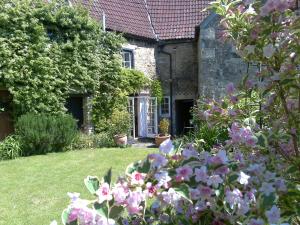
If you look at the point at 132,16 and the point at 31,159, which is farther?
the point at 132,16

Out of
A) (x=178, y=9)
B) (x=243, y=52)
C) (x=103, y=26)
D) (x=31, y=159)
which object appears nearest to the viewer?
(x=243, y=52)

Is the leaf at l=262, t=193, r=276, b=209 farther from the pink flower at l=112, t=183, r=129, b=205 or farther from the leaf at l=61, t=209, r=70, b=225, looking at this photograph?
the leaf at l=61, t=209, r=70, b=225

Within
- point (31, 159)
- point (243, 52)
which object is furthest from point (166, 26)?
point (243, 52)

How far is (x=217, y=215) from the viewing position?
178 centimetres

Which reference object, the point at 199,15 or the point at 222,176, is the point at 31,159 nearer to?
the point at 222,176

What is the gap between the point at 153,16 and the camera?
775 inches

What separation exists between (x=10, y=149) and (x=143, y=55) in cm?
835

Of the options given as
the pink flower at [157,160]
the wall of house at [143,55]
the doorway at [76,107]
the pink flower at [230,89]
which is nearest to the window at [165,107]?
the wall of house at [143,55]

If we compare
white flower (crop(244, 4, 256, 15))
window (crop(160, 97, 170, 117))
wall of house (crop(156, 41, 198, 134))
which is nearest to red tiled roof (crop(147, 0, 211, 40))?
wall of house (crop(156, 41, 198, 134))

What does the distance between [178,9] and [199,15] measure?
4.27 ft

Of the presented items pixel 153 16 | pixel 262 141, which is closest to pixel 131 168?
pixel 262 141

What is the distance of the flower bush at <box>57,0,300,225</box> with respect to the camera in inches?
63.2

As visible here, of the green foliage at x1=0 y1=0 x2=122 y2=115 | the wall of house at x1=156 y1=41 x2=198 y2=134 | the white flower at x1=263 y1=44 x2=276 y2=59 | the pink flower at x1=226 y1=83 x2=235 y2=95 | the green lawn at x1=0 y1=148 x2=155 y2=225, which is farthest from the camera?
the wall of house at x1=156 y1=41 x2=198 y2=134

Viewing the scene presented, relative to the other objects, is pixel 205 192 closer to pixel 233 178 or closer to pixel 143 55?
pixel 233 178
